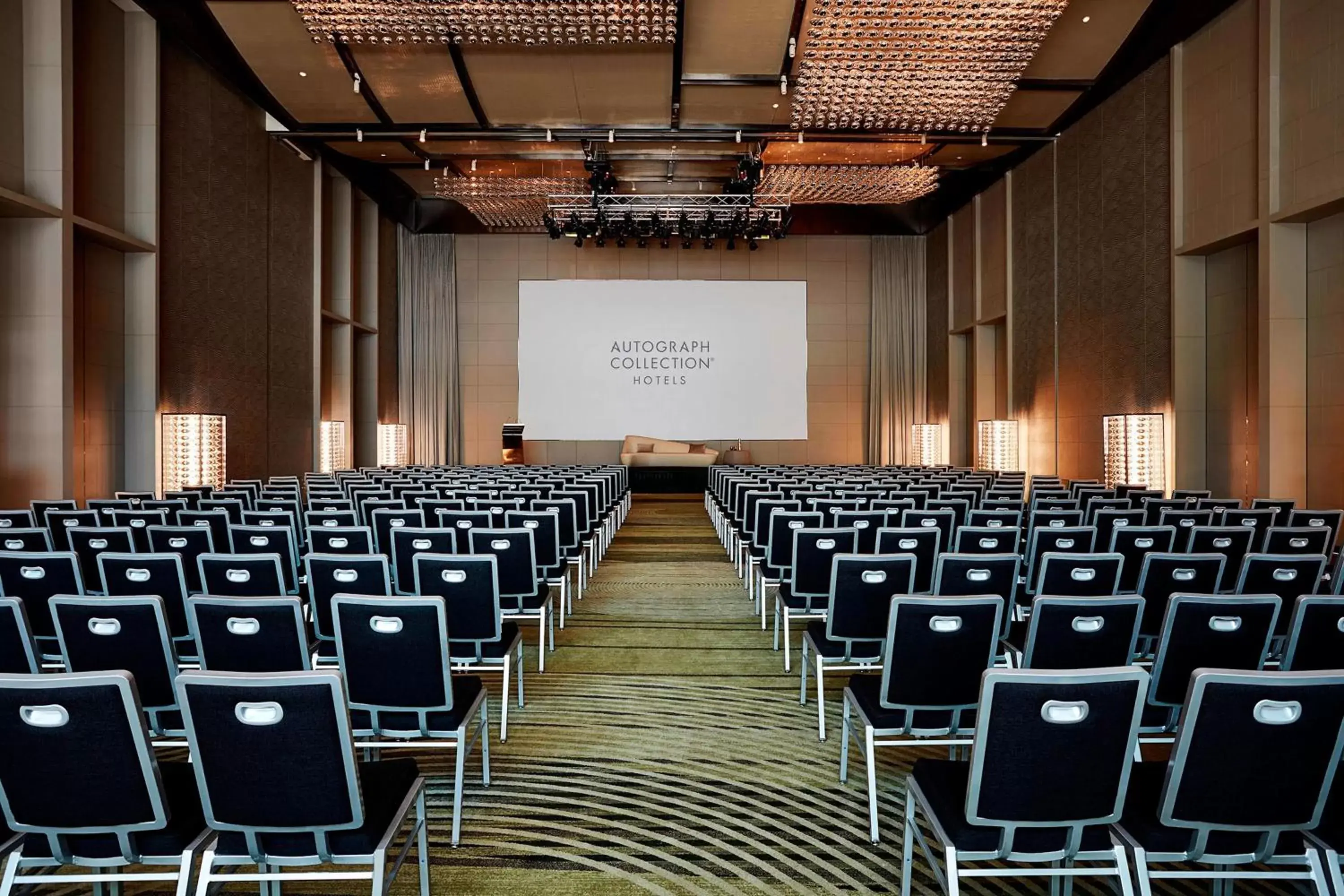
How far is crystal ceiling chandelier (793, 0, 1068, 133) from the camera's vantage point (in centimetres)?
785

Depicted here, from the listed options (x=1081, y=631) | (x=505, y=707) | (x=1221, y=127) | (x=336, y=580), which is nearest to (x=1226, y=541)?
(x=1081, y=631)

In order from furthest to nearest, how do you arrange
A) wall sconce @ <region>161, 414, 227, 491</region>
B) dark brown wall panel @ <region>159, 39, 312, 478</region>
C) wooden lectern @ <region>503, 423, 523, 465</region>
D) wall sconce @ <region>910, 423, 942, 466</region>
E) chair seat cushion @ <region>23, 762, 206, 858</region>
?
wall sconce @ <region>910, 423, 942, 466</region> < wooden lectern @ <region>503, 423, 523, 465</region> < dark brown wall panel @ <region>159, 39, 312, 478</region> < wall sconce @ <region>161, 414, 227, 491</region> < chair seat cushion @ <region>23, 762, 206, 858</region>

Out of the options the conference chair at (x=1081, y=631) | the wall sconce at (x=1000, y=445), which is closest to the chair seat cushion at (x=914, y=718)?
the conference chair at (x=1081, y=631)

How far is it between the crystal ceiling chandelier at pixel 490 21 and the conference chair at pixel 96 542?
568 centimetres

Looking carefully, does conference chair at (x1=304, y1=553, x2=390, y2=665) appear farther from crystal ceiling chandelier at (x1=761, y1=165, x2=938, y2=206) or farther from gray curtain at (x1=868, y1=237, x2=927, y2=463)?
gray curtain at (x1=868, y1=237, x2=927, y2=463)

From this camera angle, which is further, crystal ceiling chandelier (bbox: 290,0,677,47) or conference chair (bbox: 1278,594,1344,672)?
crystal ceiling chandelier (bbox: 290,0,677,47)

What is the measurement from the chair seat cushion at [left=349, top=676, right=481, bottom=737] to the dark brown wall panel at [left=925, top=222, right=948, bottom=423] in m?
16.8

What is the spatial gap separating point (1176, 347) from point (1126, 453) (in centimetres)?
148

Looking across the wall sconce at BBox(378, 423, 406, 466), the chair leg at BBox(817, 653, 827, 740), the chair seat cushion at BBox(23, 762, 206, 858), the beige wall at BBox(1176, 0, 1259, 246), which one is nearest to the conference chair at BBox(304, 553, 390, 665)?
the chair seat cushion at BBox(23, 762, 206, 858)

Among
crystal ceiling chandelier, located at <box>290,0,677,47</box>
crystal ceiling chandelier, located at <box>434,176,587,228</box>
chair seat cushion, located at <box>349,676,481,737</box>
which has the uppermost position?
crystal ceiling chandelier, located at <box>290,0,677,47</box>

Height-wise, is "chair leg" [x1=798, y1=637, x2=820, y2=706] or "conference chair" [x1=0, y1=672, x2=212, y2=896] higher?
"conference chair" [x1=0, y1=672, x2=212, y2=896]

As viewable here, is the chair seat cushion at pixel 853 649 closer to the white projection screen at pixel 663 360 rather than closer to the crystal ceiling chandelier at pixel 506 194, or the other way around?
the crystal ceiling chandelier at pixel 506 194

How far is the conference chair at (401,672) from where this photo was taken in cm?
277

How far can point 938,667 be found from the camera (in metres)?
2.82
